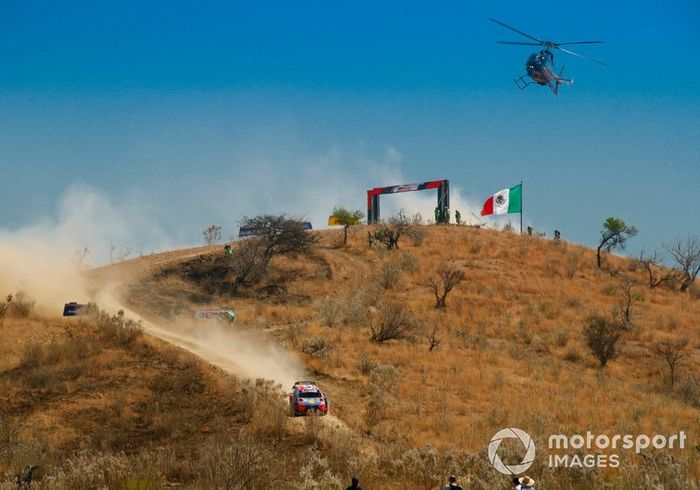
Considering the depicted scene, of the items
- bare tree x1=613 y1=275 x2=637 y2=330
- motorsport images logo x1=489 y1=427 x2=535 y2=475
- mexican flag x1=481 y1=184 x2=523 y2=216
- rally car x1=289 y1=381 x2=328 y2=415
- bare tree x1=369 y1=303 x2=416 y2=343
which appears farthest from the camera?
mexican flag x1=481 y1=184 x2=523 y2=216

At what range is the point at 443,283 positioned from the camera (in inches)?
2098

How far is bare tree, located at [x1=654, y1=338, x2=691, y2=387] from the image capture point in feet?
119

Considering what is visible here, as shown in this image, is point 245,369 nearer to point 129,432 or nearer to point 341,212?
point 129,432

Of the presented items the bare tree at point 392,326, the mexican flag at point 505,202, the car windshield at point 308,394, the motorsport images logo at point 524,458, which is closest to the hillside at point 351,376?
the motorsport images logo at point 524,458

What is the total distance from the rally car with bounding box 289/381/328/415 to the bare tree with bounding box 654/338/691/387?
20.1 m

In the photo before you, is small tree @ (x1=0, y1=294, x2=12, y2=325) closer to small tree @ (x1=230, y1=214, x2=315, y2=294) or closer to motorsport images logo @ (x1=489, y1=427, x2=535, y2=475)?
small tree @ (x1=230, y1=214, x2=315, y2=294)

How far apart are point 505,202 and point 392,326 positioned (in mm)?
42265

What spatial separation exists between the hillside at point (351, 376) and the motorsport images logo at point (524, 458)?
28 cm

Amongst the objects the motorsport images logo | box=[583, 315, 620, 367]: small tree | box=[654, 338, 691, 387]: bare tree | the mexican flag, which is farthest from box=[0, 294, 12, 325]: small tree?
the mexican flag

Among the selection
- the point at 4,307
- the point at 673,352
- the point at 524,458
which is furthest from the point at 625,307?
the point at 4,307

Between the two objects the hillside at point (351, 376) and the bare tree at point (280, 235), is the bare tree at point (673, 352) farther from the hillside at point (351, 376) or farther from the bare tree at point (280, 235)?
the bare tree at point (280, 235)

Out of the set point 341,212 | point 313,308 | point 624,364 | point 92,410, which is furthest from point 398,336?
point 341,212

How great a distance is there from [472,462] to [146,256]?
51844 millimetres

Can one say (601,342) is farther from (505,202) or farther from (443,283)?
(505,202)
